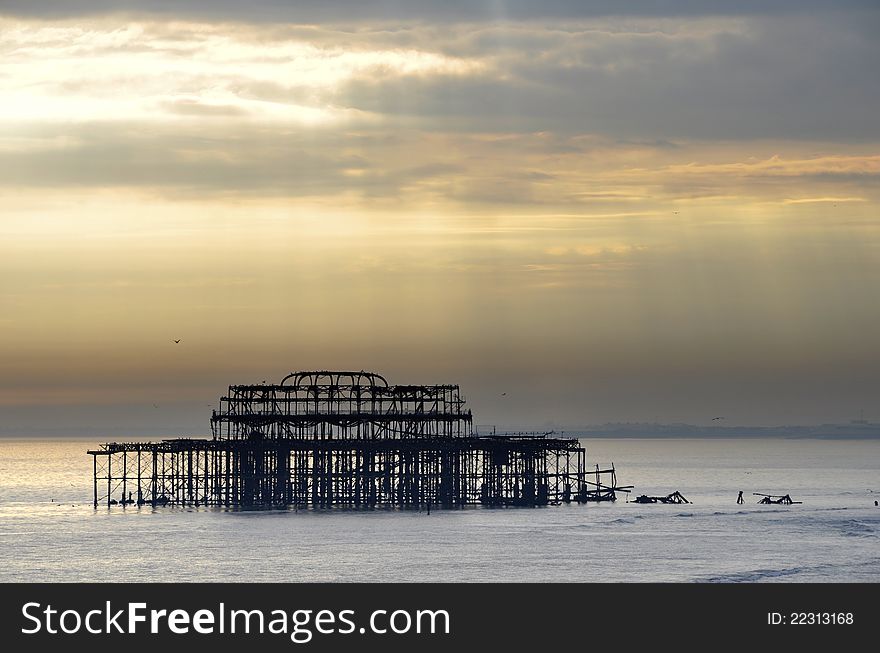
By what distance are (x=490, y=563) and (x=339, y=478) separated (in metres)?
47.0

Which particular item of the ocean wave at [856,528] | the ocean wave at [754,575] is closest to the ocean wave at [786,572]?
the ocean wave at [754,575]

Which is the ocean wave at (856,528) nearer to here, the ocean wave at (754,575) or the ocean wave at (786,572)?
the ocean wave at (786,572)

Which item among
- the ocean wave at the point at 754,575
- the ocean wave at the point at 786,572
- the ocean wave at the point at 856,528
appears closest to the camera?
the ocean wave at the point at 754,575

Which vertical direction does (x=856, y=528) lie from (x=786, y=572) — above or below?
below

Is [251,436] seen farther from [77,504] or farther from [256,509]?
[77,504]

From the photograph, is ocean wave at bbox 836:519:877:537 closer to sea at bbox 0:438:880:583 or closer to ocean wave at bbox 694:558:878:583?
sea at bbox 0:438:880:583

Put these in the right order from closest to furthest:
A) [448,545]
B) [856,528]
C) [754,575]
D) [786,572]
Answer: [754,575] < [786,572] < [448,545] < [856,528]

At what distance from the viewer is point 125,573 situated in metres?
91.2

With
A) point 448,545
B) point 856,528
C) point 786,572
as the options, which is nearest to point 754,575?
point 786,572

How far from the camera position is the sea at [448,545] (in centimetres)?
9019

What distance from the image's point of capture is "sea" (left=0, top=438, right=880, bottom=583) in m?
90.2

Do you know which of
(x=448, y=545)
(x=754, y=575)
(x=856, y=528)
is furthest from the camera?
(x=856, y=528)

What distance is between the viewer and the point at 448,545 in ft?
338

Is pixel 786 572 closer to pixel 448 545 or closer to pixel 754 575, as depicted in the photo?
pixel 754 575
